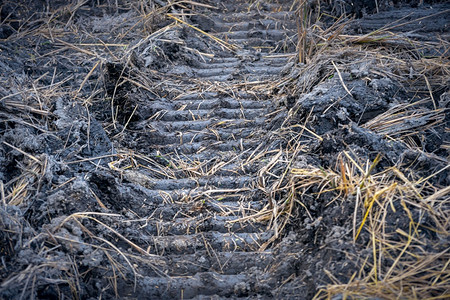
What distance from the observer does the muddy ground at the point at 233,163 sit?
1883mm

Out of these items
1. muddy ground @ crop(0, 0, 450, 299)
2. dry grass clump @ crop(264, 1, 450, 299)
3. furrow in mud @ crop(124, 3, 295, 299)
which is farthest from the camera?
furrow in mud @ crop(124, 3, 295, 299)

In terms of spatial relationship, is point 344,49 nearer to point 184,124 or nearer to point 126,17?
point 184,124

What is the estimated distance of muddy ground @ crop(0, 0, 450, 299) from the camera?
1.88 metres

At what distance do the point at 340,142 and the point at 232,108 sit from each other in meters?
0.99

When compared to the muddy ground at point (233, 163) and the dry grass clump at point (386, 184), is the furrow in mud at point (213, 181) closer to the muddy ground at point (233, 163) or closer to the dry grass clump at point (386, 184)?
the muddy ground at point (233, 163)

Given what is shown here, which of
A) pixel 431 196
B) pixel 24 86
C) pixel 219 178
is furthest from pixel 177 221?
pixel 24 86

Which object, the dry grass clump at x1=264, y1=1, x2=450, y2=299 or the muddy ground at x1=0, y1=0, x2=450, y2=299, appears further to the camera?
the muddy ground at x1=0, y1=0, x2=450, y2=299

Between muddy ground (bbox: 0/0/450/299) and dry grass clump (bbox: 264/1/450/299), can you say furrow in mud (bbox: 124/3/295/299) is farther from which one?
dry grass clump (bbox: 264/1/450/299)

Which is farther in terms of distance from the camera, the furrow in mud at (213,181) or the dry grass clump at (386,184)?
the furrow in mud at (213,181)

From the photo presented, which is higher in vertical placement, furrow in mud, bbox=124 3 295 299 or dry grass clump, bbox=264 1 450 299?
dry grass clump, bbox=264 1 450 299

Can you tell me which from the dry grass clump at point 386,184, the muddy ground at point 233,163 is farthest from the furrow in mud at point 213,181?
the dry grass clump at point 386,184

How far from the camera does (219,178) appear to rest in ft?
8.48

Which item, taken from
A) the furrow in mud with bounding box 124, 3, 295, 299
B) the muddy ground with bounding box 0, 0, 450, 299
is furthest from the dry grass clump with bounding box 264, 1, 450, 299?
the furrow in mud with bounding box 124, 3, 295, 299

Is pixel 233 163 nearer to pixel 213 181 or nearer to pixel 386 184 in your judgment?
pixel 213 181
